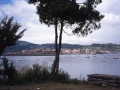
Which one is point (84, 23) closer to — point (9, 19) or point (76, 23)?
Answer: point (76, 23)

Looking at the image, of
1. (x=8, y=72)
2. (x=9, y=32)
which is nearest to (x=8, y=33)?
(x=9, y=32)

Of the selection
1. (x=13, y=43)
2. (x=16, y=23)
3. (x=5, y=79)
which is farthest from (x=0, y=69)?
(x=16, y=23)

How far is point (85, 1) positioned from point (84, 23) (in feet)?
4.25

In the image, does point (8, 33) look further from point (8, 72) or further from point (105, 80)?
point (105, 80)

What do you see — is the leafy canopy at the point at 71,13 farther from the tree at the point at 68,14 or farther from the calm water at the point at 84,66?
the calm water at the point at 84,66

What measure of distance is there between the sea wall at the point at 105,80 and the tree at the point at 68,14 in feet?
8.11

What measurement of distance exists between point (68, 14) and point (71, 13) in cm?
18

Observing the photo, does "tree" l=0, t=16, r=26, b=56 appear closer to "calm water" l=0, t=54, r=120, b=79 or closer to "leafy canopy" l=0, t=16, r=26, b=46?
"leafy canopy" l=0, t=16, r=26, b=46

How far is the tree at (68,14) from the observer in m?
11.9

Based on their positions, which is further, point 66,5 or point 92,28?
point 92,28

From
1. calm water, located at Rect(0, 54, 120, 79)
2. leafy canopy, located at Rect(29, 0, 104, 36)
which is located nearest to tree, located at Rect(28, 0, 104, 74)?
leafy canopy, located at Rect(29, 0, 104, 36)

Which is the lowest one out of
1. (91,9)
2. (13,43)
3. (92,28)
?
(13,43)

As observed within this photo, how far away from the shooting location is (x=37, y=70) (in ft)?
40.7

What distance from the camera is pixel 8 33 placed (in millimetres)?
10516
